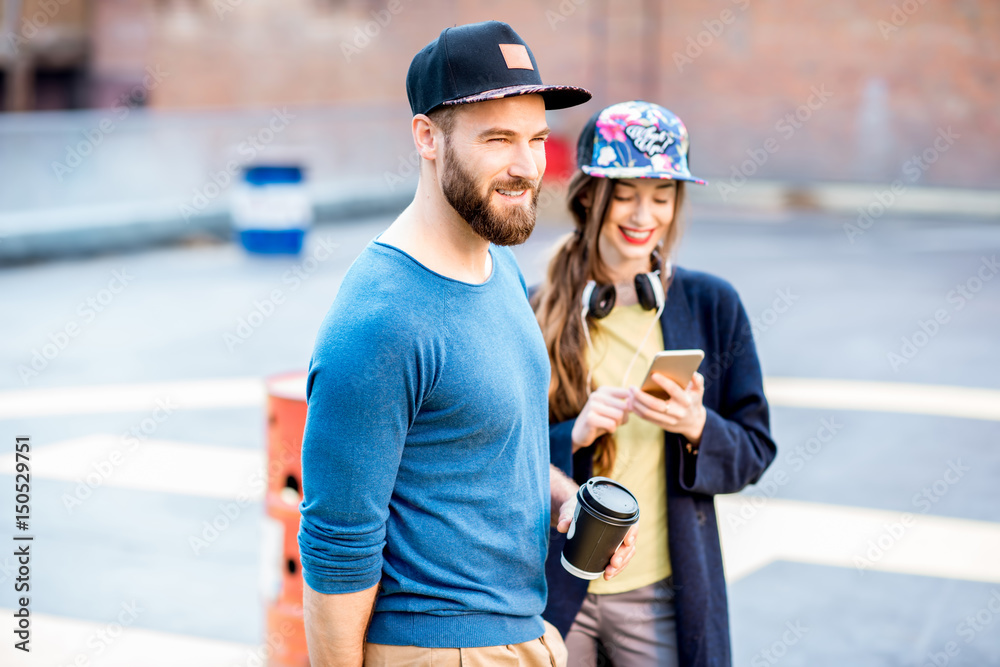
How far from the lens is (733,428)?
10.0 ft

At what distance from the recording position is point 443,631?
2.18 m

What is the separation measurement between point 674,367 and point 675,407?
14 cm

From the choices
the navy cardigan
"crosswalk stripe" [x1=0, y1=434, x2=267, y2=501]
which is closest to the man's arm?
the navy cardigan

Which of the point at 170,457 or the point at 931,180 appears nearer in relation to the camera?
the point at 170,457

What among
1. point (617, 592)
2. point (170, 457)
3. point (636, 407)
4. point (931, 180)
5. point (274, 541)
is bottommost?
point (931, 180)

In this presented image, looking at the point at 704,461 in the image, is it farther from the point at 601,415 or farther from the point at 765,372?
the point at 765,372

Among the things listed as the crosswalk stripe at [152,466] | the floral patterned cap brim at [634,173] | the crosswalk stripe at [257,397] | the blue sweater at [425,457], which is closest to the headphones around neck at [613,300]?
the floral patterned cap brim at [634,173]

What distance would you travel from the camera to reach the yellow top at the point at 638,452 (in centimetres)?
299

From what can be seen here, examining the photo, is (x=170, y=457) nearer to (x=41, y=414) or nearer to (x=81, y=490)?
(x=81, y=490)

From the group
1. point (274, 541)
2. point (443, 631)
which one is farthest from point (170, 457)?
point (443, 631)

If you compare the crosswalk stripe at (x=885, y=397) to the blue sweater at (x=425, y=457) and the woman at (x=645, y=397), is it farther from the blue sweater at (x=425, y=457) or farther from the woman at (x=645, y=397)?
the blue sweater at (x=425, y=457)

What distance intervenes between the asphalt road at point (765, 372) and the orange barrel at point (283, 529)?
0.95 metres

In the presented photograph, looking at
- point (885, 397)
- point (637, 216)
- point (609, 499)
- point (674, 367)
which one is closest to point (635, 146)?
point (637, 216)

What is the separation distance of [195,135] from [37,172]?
2.38m
